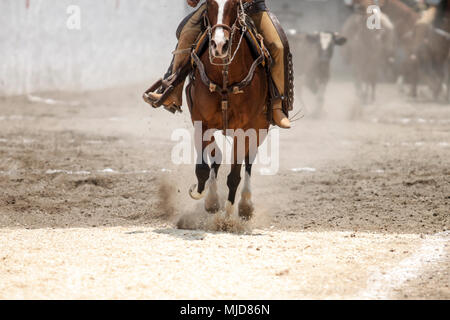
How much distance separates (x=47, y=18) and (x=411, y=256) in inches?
596

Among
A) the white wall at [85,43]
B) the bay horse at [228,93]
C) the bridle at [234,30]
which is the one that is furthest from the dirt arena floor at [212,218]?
the white wall at [85,43]

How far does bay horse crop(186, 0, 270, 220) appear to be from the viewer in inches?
306

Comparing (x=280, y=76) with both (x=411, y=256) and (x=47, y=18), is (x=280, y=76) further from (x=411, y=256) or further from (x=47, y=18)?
(x=47, y=18)

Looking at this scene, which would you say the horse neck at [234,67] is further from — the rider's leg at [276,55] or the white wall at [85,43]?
the white wall at [85,43]

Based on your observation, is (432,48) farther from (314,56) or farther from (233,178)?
(233,178)

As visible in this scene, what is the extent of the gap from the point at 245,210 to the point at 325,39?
588 inches

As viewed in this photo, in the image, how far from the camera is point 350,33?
2569 centimetres

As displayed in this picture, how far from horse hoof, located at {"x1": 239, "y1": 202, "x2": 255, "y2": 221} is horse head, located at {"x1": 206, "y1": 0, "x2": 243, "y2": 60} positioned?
1667 millimetres

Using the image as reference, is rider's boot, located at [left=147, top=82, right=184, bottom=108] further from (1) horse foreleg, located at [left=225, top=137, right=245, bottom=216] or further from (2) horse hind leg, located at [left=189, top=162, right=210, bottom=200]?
(1) horse foreleg, located at [left=225, top=137, right=245, bottom=216]

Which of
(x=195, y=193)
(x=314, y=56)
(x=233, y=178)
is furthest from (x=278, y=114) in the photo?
(x=314, y=56)

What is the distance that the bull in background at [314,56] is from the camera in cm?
2234

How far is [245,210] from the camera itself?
8.78 m
